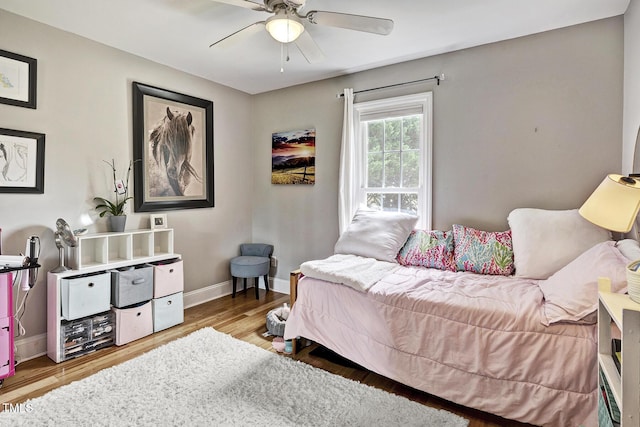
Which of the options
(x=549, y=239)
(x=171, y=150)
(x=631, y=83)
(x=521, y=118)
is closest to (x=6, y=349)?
(x=171, y=150)

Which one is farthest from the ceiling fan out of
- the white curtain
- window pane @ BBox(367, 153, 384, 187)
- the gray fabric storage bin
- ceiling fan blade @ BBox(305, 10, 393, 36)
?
the gray fabric storage bin

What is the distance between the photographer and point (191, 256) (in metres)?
3.60

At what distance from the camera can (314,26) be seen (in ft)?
8.18

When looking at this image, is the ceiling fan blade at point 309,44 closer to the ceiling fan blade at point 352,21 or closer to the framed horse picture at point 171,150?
the ceiling fan blade at point 352,21

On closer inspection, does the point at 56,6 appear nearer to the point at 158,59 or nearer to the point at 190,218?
the point at 158,59

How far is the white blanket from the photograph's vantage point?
223 centimetres

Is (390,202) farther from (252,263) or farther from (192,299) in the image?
(192,299)

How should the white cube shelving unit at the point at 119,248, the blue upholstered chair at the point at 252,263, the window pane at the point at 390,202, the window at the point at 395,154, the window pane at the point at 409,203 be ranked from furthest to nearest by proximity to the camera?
the blue upholstered chair at the point at 252,263 → the window pane at the point at 390,202 → the window pane at the point at 409,203 → the window at the point at 395,154 → the white cube shelving unit at the point at 119,248

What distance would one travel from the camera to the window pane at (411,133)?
3.12 m

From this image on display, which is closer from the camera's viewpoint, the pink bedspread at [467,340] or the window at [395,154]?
the pink bedspread at [467,340]

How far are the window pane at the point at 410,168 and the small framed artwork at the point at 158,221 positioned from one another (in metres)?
2.40

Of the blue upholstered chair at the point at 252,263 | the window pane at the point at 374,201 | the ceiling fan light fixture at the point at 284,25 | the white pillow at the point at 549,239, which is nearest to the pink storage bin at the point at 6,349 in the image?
the blue upholstered chair at the point at 252,263

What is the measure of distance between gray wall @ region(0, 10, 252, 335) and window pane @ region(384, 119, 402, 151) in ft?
6.85

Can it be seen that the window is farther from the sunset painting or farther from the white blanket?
the white blanket
